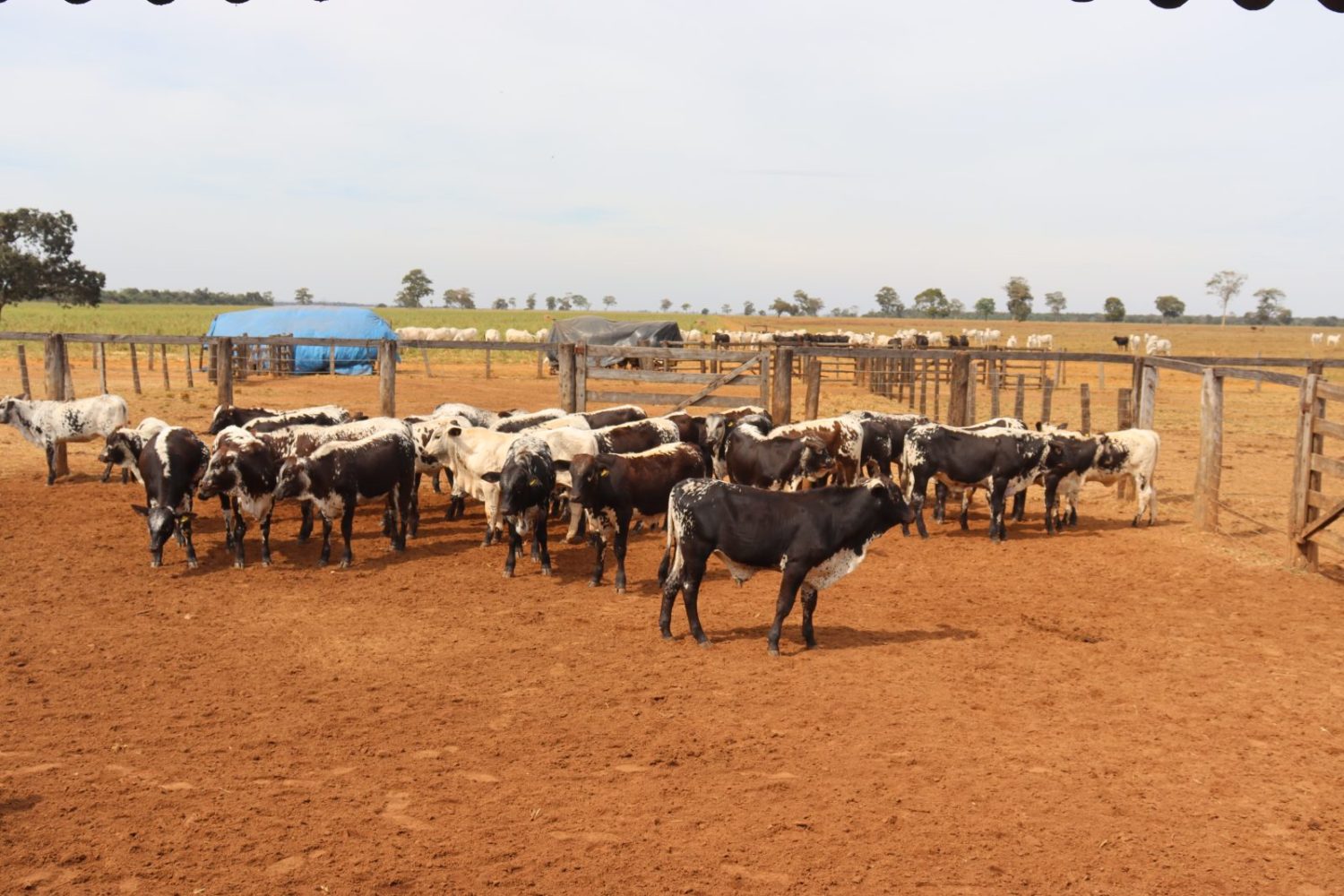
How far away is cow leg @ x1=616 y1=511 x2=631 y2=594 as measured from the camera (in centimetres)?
998

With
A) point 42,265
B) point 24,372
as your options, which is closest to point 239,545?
point 24,372

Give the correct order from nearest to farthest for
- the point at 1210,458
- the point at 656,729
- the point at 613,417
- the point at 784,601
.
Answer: the point at 656,729 → the point at 784,601 → the point at 1210,458 → the point at 613,417

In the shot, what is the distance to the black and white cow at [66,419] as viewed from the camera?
15375mm

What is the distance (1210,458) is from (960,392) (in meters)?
4.54

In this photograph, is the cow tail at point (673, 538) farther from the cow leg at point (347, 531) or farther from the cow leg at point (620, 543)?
the cow leg at point (347, 531)

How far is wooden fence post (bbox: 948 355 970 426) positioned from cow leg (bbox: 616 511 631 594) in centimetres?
791

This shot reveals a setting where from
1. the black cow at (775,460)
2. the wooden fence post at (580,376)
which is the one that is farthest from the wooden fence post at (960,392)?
the wooden fence post at (580,376)

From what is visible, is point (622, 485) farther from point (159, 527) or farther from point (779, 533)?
point (159, 527)

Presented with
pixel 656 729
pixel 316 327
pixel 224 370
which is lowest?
pixel 656 729

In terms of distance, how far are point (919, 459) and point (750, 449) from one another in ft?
7.06

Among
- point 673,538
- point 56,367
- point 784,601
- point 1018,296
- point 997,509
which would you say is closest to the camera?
point 784,601

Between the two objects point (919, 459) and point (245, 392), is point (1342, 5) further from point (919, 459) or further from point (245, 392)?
point (245, 392)

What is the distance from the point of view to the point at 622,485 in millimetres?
10055

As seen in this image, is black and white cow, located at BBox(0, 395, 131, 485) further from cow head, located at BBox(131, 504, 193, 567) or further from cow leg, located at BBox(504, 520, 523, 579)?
cow leg, located at BBox(504, 520, 523, 579)
